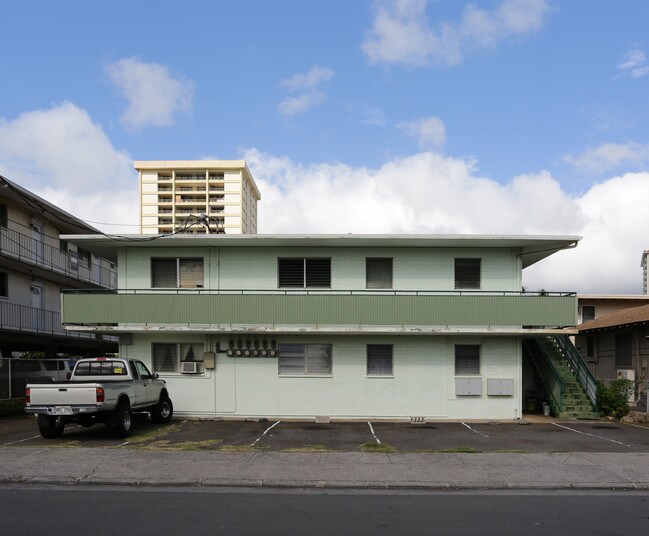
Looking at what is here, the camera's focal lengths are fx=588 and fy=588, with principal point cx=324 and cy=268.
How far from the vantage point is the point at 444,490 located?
9.58 meters

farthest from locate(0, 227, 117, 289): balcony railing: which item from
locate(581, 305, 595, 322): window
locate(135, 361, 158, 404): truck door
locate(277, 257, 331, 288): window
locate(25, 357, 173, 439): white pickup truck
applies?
locate(581, 305, 595, 322): window

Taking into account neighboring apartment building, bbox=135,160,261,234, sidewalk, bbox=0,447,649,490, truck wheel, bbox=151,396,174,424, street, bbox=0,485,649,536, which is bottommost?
truck wheel, bbox=151,396,174,424

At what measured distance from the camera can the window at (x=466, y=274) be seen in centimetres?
2031

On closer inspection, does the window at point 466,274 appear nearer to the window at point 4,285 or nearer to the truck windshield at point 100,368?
the truck windshield at point 100,368

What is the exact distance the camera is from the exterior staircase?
20047mm

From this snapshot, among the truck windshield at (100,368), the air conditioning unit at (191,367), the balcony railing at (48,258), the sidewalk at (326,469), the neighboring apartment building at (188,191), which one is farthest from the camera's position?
the neighboring apartment building at (188,191)

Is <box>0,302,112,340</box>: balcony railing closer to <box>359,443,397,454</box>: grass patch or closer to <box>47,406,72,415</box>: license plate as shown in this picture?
<box>47,406,72,415</box>: license plate

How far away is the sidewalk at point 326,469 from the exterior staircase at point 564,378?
785 cm

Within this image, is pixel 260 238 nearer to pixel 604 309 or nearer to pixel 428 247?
pixel 428 247

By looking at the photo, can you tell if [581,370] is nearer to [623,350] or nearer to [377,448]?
[623,350]

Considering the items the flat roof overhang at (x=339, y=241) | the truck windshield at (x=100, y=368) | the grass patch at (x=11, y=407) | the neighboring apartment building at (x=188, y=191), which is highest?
the neighboring apartment building at (x=188, y=191)

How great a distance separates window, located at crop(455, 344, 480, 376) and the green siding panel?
1.37 m

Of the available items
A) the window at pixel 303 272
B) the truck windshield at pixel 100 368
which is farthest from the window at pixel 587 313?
the truck windshield at pixel 100 368

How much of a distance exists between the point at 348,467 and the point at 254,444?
149 inches
